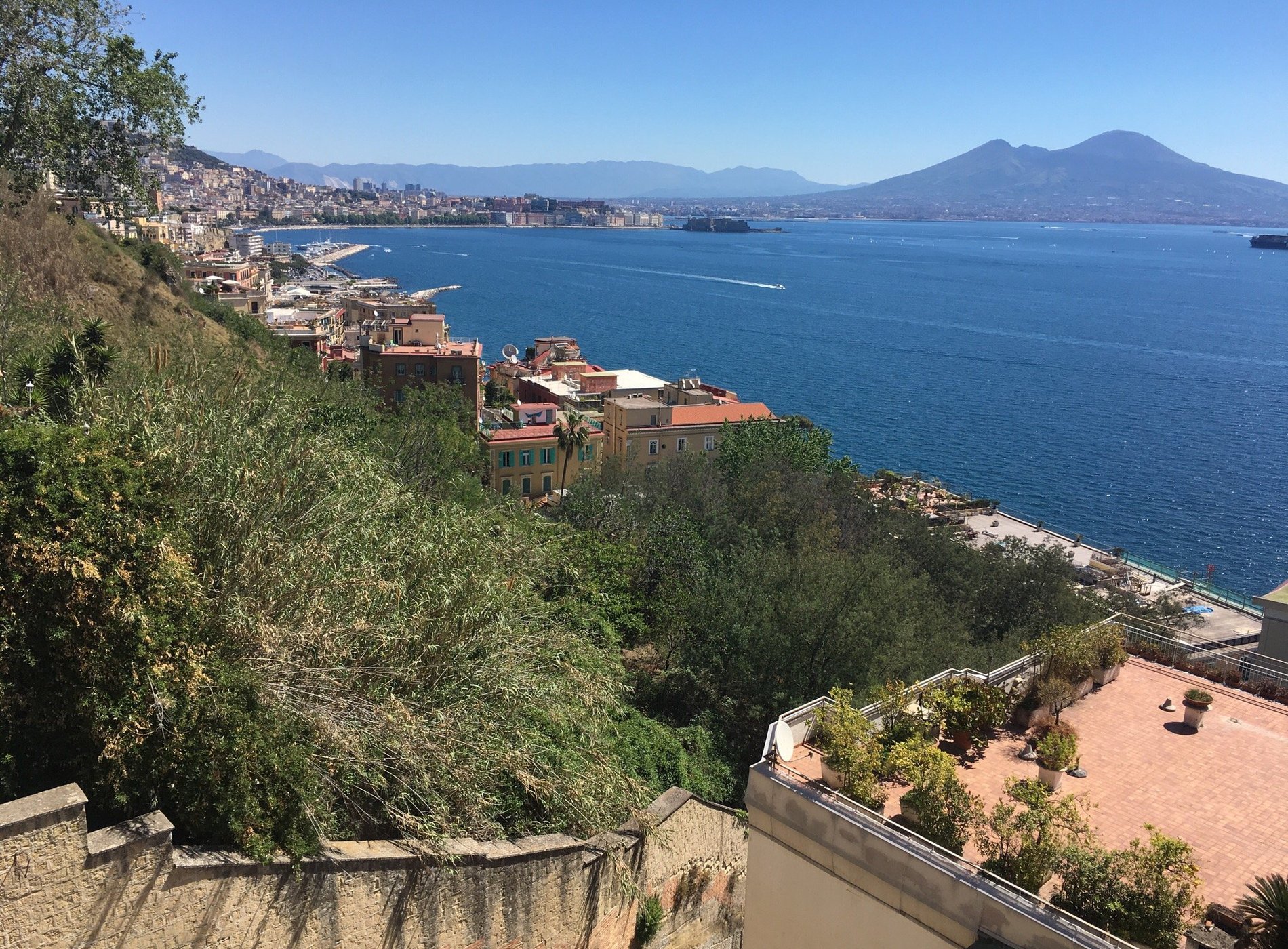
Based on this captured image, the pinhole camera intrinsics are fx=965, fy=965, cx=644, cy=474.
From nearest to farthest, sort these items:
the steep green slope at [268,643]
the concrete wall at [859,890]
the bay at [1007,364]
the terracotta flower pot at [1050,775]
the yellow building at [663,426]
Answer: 1. the concrete wall at [859,890]
2. the steep green slope at [268,643]
3. the terracotta flower pot at [1050,775]
4. the yellow building at [663,426]
5. the bay at [1007,364]

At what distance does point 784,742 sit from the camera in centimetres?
718

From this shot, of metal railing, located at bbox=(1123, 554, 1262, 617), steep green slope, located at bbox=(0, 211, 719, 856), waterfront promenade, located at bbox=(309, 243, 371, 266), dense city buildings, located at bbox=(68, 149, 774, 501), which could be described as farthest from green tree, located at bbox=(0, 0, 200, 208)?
waterfront promenade, located at bbox=(309, 243, 371, 266)

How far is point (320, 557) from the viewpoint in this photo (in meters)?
8.87

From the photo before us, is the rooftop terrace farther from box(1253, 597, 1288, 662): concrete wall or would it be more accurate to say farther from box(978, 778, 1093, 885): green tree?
box(1253, 597, 1288, 662): concrete wall

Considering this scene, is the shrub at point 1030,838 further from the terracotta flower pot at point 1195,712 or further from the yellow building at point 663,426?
the yellow building at point 663,426

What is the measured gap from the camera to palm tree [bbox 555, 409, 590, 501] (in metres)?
35.7

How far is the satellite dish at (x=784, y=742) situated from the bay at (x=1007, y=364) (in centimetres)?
3655

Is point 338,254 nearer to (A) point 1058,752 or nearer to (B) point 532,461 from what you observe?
(B) point 532,461

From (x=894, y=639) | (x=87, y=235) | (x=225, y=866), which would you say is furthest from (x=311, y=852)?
(x=87, y=235)

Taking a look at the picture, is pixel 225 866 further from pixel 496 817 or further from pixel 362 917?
pixel 496 817

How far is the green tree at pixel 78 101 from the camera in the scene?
2128cm

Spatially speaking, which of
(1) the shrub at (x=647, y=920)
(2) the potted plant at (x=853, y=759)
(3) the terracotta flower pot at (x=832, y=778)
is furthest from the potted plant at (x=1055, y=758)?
(1) the shrub at (x=647, y=920)

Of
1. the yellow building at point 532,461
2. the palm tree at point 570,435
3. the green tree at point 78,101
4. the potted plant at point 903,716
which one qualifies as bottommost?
the yellow building at point 532,461

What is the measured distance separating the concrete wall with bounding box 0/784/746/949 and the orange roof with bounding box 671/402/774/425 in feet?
106
